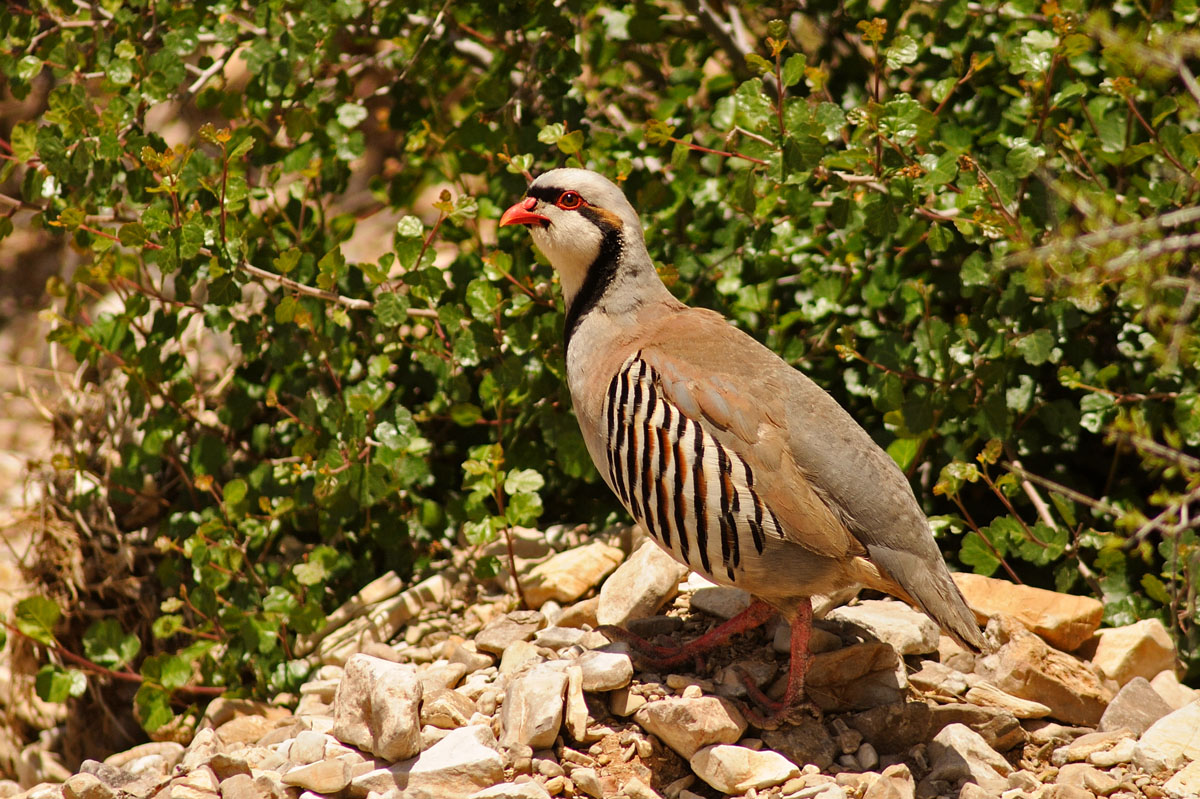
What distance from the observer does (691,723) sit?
364 centimetres

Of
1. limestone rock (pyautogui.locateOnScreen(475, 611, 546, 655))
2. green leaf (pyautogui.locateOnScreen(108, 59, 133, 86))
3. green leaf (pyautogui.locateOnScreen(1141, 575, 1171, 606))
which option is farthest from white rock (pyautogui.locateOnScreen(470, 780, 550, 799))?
green leaf (pyautogui.locateOnScreen(108, 59, 133, 86))

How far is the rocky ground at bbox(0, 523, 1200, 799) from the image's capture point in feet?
11.8

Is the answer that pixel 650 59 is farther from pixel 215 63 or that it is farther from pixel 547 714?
pixel 547 714

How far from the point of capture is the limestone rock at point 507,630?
14.6 feet

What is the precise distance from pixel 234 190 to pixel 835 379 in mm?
2796

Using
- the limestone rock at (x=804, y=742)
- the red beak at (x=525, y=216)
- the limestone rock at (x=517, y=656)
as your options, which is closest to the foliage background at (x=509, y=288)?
the red beak at (x=525, y=216)

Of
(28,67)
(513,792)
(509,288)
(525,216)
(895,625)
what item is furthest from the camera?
(509,288)

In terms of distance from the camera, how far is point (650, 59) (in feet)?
20.9

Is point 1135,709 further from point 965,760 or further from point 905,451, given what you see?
point 905,451

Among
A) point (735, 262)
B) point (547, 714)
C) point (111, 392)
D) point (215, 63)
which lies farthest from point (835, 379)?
point (111, 392)

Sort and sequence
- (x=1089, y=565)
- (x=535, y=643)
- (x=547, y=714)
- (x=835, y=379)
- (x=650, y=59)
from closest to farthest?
1. (x=547, y=714)
2. (x=535, y=643)
3. (x=1089, y=565)
4. (x=835, y=379)
5. (x=650, y=59)

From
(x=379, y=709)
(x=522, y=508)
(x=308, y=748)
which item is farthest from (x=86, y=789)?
A: (x=522, y=508)

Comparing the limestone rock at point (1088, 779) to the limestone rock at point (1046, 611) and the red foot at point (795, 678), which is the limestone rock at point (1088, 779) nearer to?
the limestone rock at point (1046, 611)

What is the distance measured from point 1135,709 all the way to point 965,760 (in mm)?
802
